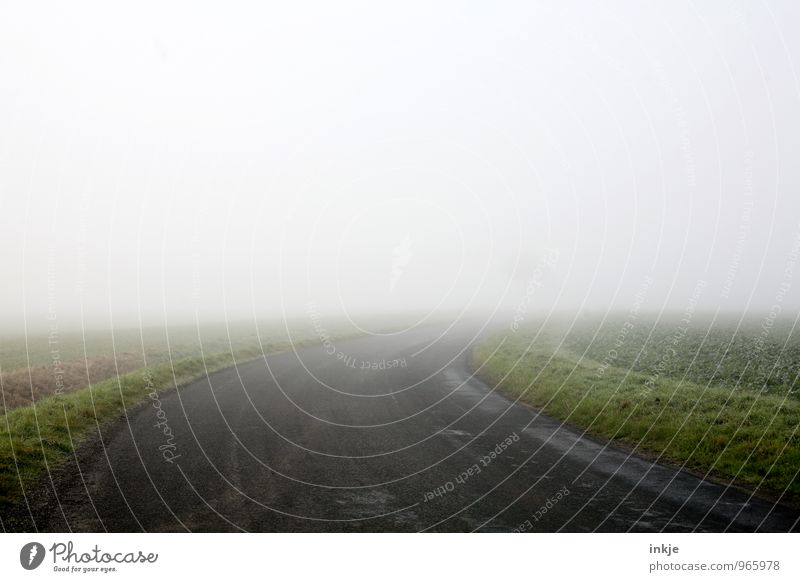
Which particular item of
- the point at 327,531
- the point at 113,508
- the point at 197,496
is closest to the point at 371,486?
the point at 327,531

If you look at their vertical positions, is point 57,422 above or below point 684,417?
above

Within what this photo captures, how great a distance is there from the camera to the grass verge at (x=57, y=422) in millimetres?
8805

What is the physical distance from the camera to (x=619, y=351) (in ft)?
91.1

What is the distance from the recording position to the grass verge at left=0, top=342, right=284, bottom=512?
8.80 meters

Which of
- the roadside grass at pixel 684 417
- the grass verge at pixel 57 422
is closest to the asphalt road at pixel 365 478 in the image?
the grass verge at pixel 57 422

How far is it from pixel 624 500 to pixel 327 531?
4.71 metres

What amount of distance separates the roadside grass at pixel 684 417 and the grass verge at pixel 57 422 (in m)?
12.2
